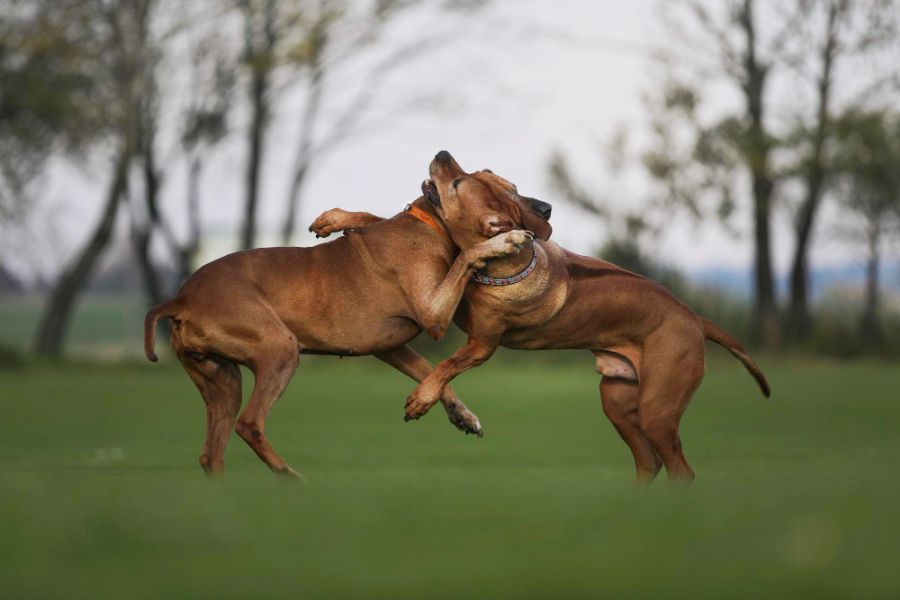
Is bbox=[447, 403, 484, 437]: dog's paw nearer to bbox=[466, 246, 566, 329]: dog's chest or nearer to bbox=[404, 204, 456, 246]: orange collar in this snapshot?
bbox=[466, 246, 566, 329]: dog's chest

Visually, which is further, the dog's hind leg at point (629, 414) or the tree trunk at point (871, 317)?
the tree trunk at point (871, 317)

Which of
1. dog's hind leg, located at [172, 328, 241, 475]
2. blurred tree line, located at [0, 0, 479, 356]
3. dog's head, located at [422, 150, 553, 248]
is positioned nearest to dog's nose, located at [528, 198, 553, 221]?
dog's head, located at [422, 150, 553, 248]

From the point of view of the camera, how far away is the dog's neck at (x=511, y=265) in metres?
7.46

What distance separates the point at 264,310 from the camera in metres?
7.65

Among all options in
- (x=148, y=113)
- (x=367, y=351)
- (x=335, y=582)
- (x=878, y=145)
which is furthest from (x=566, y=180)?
(x=335, y=582)

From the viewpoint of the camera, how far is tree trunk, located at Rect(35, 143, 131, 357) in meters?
30.7

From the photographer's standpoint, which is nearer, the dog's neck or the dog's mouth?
the dog's neck

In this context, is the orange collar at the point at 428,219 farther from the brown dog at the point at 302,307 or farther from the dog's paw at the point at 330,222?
the dog's paw at the point at 330,222

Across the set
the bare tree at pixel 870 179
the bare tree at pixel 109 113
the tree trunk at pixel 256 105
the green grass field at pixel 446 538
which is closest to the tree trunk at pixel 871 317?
the bare tree at pixel 870 179

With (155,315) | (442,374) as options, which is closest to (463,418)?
(442,374)

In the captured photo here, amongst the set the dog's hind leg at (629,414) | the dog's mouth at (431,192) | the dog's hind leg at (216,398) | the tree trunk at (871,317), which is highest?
the dog's mouth at (431,192)

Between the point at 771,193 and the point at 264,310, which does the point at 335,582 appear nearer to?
the point at 264,310

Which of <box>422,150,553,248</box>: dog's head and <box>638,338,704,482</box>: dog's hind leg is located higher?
<box>422,150,553,248</box>: dog's head

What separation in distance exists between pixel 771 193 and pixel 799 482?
87.9ft
